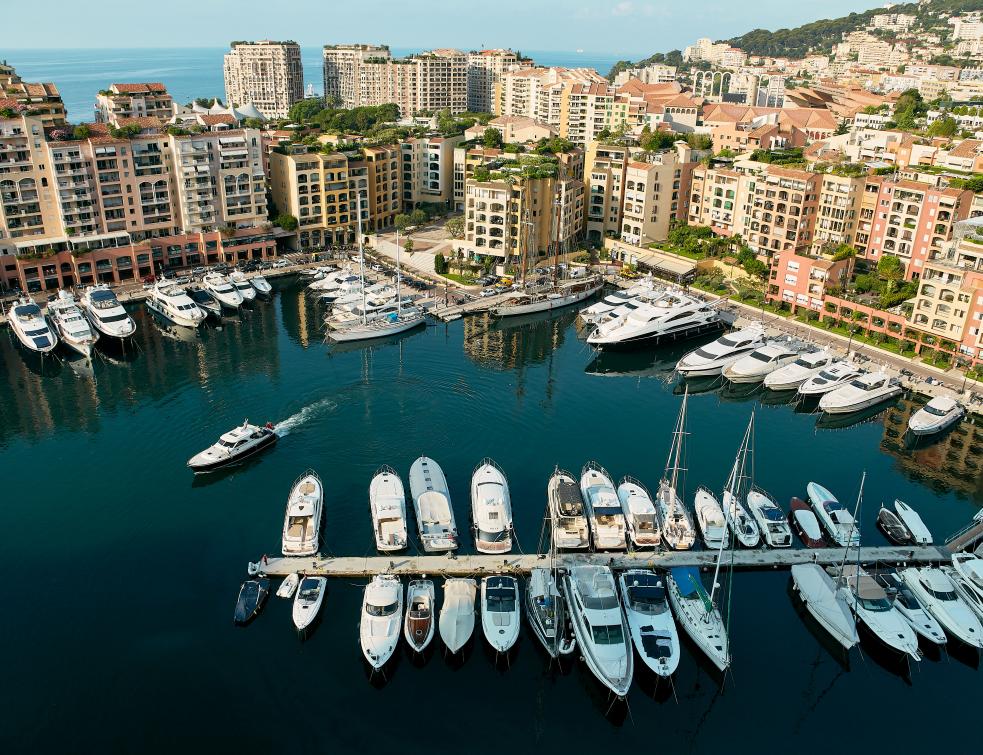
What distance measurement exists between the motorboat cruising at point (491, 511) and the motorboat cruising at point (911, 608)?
2047 cm

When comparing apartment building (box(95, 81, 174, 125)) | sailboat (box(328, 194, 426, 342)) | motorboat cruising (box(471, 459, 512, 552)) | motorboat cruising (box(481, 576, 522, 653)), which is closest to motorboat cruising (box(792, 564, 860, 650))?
motorboat cruising (box(481, 576, 522, 653))

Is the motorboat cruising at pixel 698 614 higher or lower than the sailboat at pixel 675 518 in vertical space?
lower

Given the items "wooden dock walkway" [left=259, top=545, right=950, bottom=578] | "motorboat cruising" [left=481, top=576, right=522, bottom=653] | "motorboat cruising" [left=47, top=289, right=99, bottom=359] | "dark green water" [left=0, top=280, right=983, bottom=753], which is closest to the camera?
"dark green water" [left=0, top=280, right=983, bottom=753]

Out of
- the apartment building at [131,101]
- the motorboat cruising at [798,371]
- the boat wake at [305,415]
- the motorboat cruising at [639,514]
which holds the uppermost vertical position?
the apartment building at [131,101]

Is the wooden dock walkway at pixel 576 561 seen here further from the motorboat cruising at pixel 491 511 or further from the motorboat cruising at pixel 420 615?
the motorboat cruising at pixel 420 615

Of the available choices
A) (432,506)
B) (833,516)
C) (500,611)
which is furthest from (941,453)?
(432,506)

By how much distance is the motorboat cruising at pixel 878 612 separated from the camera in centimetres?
3809

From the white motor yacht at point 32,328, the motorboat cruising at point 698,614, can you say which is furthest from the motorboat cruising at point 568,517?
the white motor yacht at point 32,328

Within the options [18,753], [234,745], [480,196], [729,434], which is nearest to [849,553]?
[729,434]

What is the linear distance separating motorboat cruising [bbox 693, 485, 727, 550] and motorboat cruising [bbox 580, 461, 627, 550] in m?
4.98

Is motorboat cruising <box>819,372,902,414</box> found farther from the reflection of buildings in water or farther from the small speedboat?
the small speedboat

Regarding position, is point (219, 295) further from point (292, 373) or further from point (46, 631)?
point (46, 631)

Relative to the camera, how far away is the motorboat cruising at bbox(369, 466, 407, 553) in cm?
4391

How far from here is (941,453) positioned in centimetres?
5725
